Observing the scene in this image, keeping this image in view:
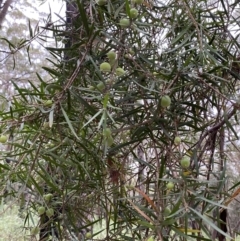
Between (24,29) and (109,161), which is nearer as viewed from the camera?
(109,161)

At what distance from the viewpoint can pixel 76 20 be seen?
1.92ft

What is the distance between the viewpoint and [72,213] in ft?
1.90

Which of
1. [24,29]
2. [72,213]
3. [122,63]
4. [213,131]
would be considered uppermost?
[24,29]

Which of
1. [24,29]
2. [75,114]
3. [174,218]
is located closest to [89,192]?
[75,114]

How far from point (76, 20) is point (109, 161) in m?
0.25

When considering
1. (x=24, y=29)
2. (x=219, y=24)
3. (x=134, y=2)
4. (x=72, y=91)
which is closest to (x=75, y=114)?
(x=72, y=91)

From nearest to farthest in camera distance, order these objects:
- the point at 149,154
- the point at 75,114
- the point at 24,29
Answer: the point at 75,114 < the point at 149,154 < the point at 24,29

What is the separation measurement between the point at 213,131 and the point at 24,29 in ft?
12.8

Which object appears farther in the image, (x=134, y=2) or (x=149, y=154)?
(x=149, y=154)

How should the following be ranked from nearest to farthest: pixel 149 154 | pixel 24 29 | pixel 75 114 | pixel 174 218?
1. pixel 174 218
2. pixel 75 114
3. pixel 149 154
4. pixel 24 29

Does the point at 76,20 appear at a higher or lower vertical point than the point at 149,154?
higher

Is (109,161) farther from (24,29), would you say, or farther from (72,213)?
(24,29)

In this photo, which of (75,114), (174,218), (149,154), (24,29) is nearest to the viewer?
(174,218)

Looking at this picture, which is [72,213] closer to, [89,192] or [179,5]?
[89,192]
